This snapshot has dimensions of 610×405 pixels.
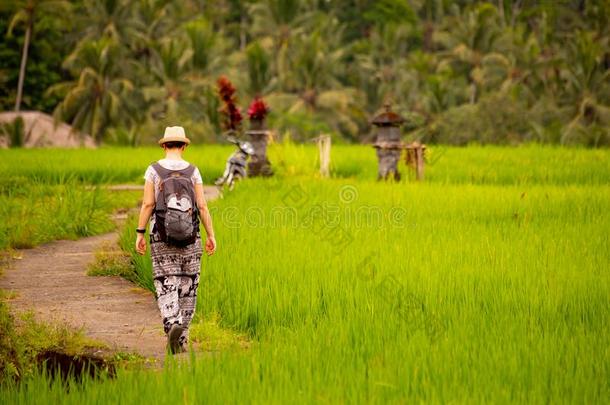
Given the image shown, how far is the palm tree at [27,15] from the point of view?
36594 millimetres

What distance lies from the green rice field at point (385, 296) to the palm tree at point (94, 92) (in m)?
24.9

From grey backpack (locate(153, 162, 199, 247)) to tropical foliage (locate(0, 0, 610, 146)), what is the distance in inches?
1081

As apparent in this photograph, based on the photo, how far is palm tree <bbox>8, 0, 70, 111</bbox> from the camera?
120ft

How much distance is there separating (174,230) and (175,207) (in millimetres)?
129

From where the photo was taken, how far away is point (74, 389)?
4.31 meters

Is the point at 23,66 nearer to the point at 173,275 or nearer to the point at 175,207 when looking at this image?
the point at 173,275

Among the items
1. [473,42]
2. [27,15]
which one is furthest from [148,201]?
[473,42]

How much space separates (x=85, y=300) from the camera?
7.05m

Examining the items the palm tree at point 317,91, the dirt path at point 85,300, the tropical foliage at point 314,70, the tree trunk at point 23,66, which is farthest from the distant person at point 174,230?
the palm tree at point 317,91

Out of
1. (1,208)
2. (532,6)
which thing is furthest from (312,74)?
(1,208)

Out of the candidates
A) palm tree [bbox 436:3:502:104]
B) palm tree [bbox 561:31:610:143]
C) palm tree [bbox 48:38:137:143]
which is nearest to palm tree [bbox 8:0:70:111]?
palm tree [bbox 48:38:137:143]

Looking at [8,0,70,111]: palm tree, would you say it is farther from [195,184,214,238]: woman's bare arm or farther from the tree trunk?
[195,184,214,238]: woman's bare arm

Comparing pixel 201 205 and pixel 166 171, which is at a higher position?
A: pixel 166 171

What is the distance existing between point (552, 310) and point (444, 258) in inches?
68.4
